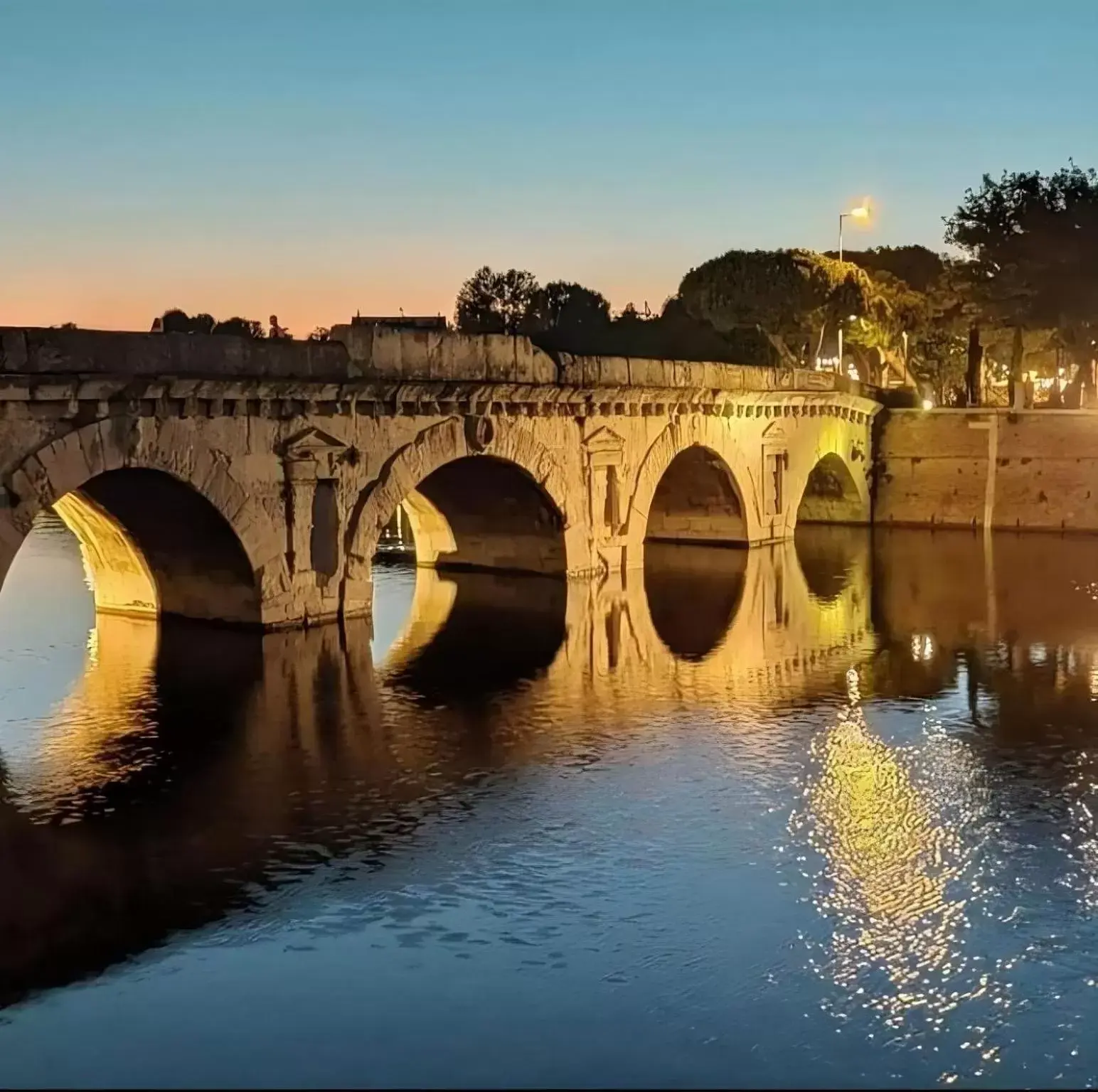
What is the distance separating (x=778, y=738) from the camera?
17312 mm

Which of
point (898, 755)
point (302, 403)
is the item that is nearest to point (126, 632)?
point (302, 403)

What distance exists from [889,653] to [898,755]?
6494mm

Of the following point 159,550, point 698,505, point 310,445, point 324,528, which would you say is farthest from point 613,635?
point 698,505

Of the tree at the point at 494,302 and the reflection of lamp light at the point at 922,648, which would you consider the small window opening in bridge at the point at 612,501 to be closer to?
the reflection of lamp light at the point at 922,648

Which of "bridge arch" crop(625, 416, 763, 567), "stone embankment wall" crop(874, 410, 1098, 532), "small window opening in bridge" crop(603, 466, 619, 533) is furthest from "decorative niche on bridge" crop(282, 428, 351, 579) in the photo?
"stone embankment wall" crop(874, 410, 1098, 532)

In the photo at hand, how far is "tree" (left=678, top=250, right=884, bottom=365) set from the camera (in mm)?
50812

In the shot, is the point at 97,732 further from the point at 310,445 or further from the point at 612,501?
the point at 612,501

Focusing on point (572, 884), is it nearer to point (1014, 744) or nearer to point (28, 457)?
point (1014, 744)

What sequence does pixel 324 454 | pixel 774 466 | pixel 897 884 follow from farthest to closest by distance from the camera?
pixel 774 466
pixel 324 454
pixel 897 884

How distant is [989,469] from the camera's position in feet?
140

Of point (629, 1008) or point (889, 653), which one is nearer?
point (629, 1008)

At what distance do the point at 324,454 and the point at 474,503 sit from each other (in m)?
8.64

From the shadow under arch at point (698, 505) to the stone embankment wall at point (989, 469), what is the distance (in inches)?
363

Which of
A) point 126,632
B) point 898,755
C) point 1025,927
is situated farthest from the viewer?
point 126,632
